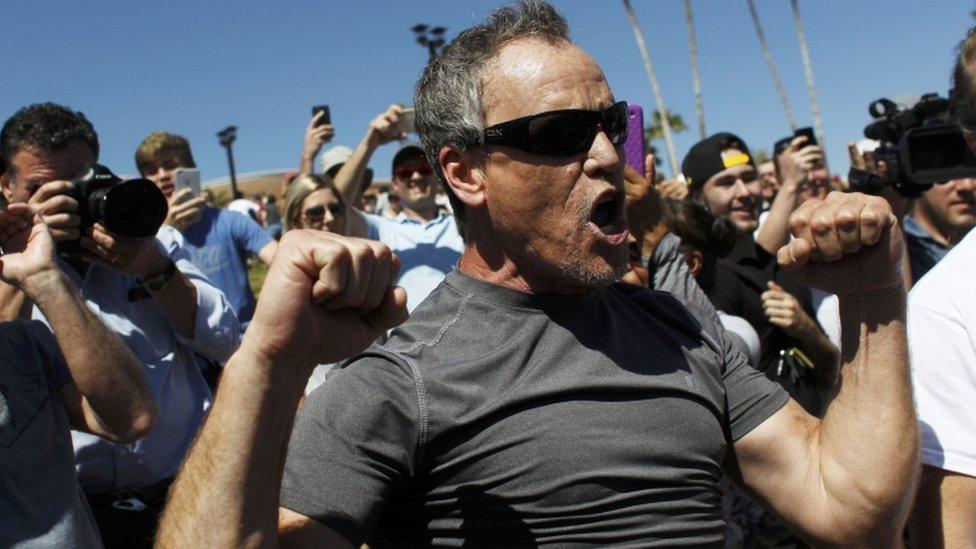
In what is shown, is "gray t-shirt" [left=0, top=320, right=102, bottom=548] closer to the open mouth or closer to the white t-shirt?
the open mouth

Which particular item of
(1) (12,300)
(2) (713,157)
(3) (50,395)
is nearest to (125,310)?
(1) (12,300)

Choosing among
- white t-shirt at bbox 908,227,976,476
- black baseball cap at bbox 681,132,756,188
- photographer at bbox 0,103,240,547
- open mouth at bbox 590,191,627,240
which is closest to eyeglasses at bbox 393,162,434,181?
black baseball cap at bbox 681,132,756,188

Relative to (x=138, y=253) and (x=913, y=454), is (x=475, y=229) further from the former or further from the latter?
(x=138, y=253)

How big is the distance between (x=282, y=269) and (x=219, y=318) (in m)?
2.19

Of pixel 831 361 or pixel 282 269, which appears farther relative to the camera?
pixel 831 361

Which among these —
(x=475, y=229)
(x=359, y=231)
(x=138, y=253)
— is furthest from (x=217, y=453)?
(x=359, y=231)

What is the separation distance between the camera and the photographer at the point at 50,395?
92.4 inches

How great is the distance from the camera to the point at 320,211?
16.4 ft

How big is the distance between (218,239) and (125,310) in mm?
1791

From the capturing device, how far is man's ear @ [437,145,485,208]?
6.56ft

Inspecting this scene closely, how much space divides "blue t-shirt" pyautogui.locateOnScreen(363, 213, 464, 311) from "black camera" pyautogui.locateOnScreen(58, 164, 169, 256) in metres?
1.88

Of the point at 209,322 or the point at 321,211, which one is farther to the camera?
the point at 321,211

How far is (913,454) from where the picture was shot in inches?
73.5

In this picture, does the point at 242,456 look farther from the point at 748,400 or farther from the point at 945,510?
the point at 945,510
